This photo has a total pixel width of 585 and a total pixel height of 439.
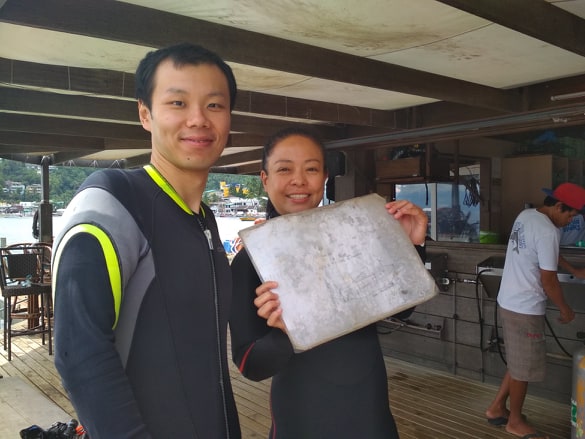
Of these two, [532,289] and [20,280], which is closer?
[532,289]

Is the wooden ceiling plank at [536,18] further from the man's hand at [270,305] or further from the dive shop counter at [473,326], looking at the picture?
the dive shop counter at [473,326]

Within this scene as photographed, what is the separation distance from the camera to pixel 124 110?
376 centimetres

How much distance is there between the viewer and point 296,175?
4.40 feet

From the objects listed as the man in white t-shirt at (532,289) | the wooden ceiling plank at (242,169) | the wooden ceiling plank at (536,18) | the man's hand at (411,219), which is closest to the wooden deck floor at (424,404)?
the man in white t-shirt at (532,289)

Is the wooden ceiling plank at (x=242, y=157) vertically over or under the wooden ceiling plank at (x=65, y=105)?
under

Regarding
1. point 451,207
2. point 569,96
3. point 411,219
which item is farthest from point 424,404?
point 451,207

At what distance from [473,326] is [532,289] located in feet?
3.80

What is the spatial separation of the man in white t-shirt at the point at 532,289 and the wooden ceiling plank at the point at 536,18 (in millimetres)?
1220

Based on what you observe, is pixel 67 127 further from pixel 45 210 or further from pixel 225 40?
Result: pixel 45 210

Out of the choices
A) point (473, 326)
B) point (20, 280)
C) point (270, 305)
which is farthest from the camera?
point (20, 280)

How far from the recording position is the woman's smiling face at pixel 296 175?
1.34 m

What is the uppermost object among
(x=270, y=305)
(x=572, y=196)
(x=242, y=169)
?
(x=242, y=169)

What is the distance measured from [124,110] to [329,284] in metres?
3.20

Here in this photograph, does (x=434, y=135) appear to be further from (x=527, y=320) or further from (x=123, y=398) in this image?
(x=123, y=398)
